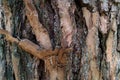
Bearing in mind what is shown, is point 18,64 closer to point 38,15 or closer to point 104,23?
point 38,15

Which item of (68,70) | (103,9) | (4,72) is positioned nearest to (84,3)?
(103,9)

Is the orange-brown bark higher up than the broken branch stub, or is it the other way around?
the orange-brown bark

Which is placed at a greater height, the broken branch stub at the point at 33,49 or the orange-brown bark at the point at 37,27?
the orange-brown bark at the point at 37,27

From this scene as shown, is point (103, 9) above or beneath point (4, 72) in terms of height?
above

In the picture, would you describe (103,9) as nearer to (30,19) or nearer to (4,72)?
(30,19)

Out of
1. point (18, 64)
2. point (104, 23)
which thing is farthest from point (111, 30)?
point (18, 64)

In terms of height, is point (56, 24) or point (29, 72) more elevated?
point (56, 24)
